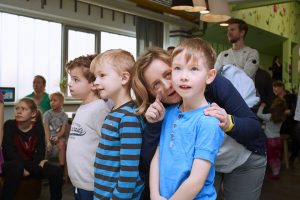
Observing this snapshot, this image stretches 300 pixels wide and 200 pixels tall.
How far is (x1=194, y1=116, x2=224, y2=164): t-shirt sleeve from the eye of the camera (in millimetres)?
1124

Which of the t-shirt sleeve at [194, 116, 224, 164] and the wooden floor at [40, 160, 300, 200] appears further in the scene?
the wooden floor at [40, 160, 300, 200]

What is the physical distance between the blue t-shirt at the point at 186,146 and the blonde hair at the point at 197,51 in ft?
0.56

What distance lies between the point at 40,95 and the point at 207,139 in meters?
4.67

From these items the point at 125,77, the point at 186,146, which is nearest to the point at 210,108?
the point at 186,146

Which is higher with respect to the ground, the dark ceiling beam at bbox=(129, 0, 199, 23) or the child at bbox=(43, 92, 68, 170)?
the dark ceiling beam at bbox=(129, 0, 199, 23)

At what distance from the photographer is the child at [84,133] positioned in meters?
1.81

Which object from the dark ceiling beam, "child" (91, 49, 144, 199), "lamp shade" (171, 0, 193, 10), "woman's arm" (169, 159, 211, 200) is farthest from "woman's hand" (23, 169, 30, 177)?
the dark ceiling beam

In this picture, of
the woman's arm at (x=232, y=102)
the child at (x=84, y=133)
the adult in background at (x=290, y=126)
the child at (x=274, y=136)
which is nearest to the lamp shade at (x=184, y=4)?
the child at (x=274, y=136)

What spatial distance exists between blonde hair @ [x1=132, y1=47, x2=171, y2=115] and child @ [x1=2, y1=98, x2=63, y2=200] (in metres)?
2.38

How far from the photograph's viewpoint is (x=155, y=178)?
1253mm

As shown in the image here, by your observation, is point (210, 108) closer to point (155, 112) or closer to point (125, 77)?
point (155, 112)

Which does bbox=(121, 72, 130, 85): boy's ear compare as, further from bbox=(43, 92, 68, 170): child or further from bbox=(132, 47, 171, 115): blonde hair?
bbox=(43, 92, 68, 170): child

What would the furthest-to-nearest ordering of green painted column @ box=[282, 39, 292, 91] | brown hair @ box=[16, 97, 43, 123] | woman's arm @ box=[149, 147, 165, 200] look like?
green painted column @ box=[282, 39, 292, 91] → brown hair @ box=[16, 97, 43, 123] → woman's arm @ box=[149, 147, 165, 200]

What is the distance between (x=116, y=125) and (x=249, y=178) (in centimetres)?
69
